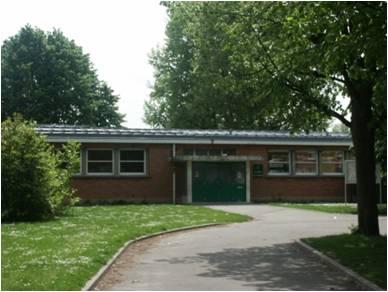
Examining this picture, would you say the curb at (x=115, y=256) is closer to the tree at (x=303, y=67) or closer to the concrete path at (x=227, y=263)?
the concrete path at (x=227, y=263)

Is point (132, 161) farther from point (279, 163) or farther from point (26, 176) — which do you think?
point (26, 176)

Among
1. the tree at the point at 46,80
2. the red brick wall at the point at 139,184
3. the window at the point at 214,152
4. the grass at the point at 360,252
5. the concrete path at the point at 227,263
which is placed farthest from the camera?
the tree at the point at 46,80

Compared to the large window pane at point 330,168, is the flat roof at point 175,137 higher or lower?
higher

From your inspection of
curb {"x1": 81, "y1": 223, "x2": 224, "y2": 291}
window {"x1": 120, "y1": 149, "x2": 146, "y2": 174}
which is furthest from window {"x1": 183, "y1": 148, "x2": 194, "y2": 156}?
curb {"x1": 81, "y1": 223, "x2": 224, "y2": 291}

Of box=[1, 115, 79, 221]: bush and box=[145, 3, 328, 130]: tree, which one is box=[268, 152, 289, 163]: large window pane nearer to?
box=[145, 3, 328, 130]: tree

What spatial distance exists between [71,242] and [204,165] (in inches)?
793

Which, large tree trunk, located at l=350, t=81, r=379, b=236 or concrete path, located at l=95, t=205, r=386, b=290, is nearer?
concrete path, located at l=95, t=205, r=386, b=290

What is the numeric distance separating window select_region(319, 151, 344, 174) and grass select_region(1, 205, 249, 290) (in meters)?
13.0

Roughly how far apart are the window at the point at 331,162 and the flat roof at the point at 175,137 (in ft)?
2.35

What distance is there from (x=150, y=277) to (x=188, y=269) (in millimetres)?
1064

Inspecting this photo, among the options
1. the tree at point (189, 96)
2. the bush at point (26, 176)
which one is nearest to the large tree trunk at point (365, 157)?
the bush at point (26, 176)

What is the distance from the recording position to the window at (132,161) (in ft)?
112

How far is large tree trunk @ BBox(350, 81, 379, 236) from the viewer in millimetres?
16531

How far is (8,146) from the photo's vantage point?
22.3 m
